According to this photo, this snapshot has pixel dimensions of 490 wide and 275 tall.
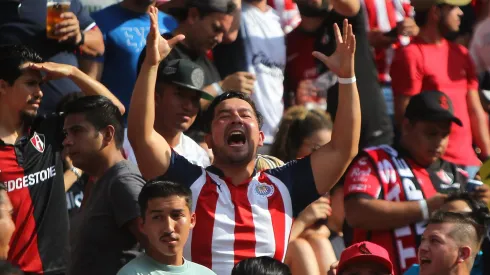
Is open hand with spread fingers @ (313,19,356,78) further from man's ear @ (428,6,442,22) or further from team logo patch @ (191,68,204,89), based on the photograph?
man's ear @ (428,6,442,22)

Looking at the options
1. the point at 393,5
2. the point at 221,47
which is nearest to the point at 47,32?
the point at 221,47

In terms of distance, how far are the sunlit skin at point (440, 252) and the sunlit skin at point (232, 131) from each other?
111cm

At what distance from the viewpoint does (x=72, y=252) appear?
658cm

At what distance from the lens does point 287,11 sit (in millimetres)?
10016

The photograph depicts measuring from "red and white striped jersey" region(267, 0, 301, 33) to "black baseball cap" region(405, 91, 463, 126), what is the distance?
78.8 inches

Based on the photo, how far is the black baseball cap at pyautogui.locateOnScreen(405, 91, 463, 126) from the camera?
8039 mm

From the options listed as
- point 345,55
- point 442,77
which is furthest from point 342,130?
point 442,77

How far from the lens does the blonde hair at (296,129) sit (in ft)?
27.9

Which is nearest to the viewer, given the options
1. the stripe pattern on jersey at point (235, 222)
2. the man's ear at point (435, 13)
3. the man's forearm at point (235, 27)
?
the stripe pattern on jersey at point (235, 222)

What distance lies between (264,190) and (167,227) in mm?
769

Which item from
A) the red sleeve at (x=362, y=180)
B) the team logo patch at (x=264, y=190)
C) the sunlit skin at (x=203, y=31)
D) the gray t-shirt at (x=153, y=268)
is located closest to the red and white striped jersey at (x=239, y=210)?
the team logo patch at (x=264, y=190)

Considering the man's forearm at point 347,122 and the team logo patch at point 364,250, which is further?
the man's forearm at point 347,122

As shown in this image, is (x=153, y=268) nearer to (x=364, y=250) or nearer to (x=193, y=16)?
(x=364, y=250)

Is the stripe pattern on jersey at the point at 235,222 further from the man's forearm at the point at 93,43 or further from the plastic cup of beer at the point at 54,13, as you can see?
the man's forearm at the point at 93,43
